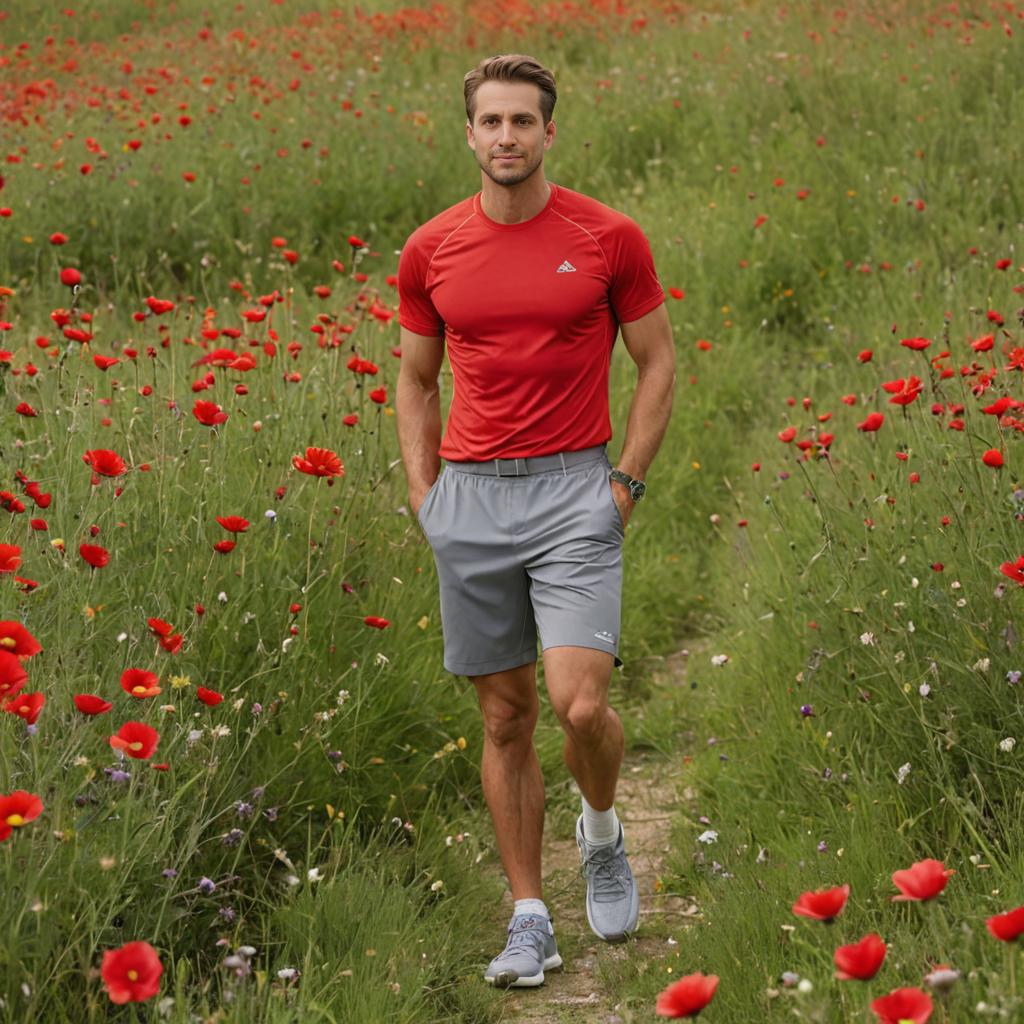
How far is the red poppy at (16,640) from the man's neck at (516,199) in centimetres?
175

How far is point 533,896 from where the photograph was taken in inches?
154

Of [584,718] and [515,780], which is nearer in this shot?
[584,718]

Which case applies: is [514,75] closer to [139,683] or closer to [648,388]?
[648,388]

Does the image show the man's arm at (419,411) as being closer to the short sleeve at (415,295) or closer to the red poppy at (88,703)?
the short sleeve at (415,295)

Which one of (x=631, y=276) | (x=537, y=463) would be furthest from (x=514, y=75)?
(x=537, y=463)

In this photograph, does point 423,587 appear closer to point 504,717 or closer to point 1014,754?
point 504,717

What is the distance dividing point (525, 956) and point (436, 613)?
5.33 feet

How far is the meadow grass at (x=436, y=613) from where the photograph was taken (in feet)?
10.4

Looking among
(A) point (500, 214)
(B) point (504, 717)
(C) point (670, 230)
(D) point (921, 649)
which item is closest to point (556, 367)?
(A) point (500, 214)

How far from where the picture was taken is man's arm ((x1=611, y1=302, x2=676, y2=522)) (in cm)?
387

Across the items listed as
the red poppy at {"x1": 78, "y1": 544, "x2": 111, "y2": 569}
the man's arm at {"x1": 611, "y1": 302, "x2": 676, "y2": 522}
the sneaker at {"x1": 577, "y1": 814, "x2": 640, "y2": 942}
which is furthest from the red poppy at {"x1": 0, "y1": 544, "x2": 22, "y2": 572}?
the sneaker at {"x1": 577, "y1": 814, "x2": 640, "y2": 942}

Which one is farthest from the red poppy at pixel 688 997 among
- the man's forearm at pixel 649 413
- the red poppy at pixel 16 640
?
the man's forearm at pixel 649 413

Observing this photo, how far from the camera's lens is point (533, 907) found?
3861 millimetres

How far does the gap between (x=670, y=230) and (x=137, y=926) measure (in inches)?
263
